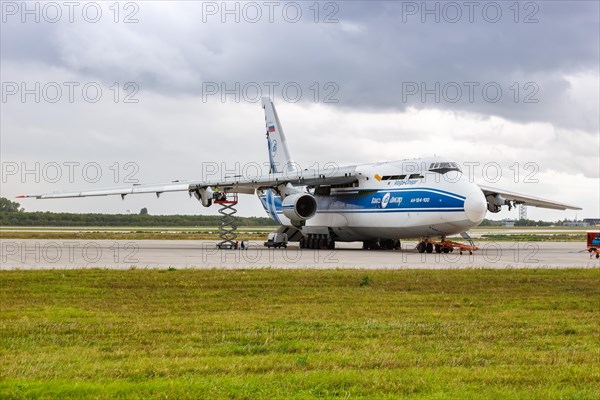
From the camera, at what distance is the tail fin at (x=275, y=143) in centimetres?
4855

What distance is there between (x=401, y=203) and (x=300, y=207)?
6.02 metres

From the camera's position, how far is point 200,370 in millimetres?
8578

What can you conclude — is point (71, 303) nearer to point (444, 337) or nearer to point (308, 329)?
point (308, 329)

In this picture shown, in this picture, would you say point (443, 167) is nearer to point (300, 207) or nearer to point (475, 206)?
point (475, 206)

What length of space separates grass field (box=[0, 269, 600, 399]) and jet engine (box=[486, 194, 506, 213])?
2349 cm

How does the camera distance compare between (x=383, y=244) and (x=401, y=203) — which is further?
(x=383, y=244)

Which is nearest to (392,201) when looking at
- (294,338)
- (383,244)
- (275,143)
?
(383,244)

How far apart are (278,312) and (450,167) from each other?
73.9 feet

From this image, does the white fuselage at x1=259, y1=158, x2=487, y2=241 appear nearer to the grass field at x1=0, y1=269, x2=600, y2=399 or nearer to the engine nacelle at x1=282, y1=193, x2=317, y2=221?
the engine nacelle at x1=282, y1=193, x2=317, y2=221

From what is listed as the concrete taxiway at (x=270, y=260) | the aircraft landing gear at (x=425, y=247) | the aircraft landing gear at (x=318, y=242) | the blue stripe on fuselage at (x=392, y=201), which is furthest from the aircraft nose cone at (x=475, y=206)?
the aircraft landing gear at (x=318, y=242)

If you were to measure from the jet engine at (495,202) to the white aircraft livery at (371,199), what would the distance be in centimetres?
5

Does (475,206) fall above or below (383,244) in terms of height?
above

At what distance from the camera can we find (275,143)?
49562 mm

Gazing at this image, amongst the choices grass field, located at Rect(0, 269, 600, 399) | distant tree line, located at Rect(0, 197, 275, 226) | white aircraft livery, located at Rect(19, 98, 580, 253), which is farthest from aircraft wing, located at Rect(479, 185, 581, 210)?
distant tree line, located at Rect(0, 197, 275, 226)
